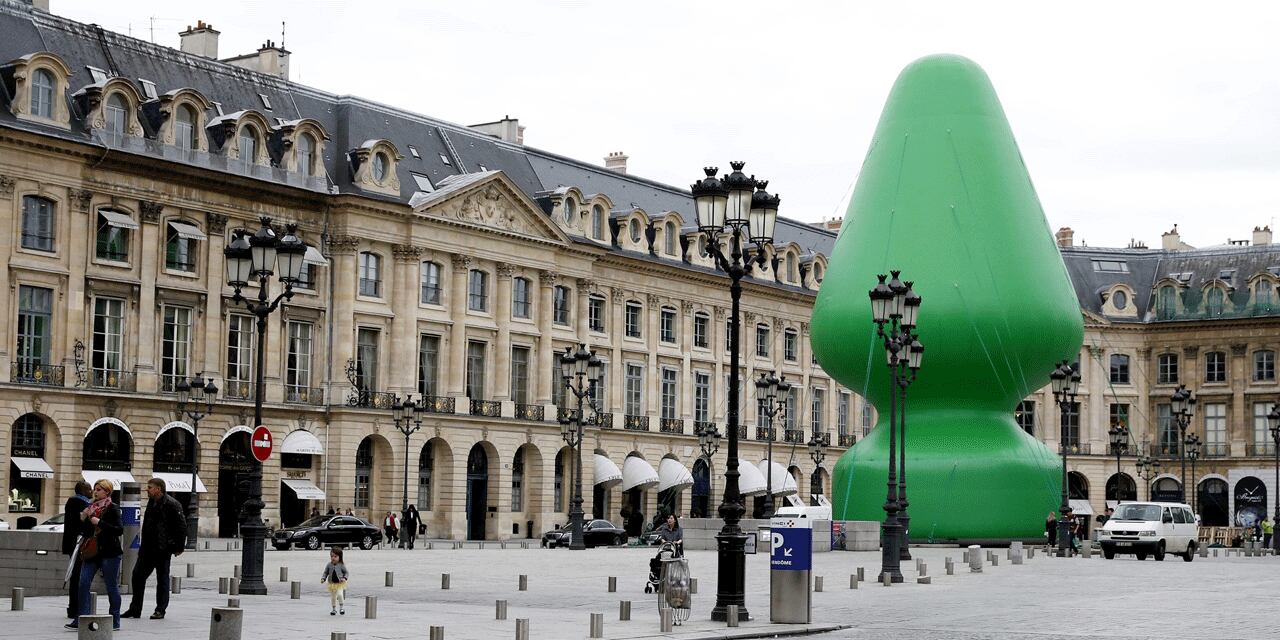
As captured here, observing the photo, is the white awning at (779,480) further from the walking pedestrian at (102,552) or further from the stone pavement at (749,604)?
the walking pedestrian at (102,552)

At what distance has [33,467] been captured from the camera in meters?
47.7

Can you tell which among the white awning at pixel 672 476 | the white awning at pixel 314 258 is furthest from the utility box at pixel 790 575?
the white awning at pixel 672 476

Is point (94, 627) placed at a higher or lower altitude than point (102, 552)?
lower

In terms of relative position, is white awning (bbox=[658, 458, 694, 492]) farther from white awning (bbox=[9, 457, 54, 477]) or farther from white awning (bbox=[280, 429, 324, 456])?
white awning (bbox=[9, 457, 54, 477])

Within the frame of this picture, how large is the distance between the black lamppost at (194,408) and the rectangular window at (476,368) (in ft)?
36.2

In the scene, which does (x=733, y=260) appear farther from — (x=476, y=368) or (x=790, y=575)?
(x=476, y=368)

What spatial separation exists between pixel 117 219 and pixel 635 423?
24.9 meters

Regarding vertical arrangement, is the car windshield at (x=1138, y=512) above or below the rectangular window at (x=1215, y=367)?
below

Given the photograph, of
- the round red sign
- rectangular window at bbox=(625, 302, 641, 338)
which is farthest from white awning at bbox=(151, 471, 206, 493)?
the round red sign

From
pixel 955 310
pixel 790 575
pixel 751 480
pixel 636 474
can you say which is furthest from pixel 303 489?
pixel 790 575

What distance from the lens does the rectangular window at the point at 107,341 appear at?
50031 millimetres

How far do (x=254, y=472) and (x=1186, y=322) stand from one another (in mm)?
69424

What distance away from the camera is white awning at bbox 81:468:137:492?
48.9 m

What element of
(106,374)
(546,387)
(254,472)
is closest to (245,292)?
(106,374)
